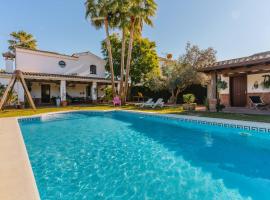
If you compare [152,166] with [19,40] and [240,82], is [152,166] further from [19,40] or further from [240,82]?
[19,40]

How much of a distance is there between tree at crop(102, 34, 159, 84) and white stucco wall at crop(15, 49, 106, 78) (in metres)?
3.01

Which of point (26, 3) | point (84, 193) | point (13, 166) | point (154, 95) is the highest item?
point (26, 3)

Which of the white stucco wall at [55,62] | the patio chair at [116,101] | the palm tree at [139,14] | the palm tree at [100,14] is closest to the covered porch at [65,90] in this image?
the white stucco wall at [55,62]

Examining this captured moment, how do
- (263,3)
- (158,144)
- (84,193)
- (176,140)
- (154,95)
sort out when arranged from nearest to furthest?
(84,193)
(158,144)
(176,140)
(263,3)
(154,95)

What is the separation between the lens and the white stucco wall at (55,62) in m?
21.4

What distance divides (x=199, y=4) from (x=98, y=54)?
16764mm

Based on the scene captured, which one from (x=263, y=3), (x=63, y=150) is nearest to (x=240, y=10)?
(x=263, y=3)

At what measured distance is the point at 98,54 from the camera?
28844 millimetres

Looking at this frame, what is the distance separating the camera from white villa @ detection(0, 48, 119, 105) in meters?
20.4

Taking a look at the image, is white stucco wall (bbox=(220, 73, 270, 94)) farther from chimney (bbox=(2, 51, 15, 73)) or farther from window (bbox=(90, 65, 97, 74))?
chimney (bbox=(2, 51, 15, 73))

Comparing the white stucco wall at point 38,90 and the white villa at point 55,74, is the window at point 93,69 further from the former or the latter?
the white stucco wall at point 38,90

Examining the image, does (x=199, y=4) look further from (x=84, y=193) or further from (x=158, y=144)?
(x=84, y=193)

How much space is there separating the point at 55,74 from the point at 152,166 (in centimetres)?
2027

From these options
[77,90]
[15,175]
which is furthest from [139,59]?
[15,175]
